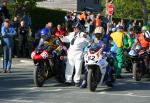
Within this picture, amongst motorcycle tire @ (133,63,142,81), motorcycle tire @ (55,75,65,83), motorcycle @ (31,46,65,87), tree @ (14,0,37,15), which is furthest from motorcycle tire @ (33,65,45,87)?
tree @ (14,0,37,15)

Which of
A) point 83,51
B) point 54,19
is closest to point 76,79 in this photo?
point 83,51

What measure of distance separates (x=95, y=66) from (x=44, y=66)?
5.53 feet

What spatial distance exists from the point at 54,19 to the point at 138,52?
24.7 m

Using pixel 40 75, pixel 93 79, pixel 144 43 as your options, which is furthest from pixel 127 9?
pixel 93 79

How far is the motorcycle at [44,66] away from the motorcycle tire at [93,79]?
1565mm

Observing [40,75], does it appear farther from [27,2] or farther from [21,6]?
[27,2]

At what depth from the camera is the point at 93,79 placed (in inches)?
616

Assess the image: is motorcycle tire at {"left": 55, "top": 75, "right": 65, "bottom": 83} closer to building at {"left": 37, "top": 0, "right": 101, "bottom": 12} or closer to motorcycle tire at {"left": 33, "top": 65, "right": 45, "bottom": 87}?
motorcycle tire at {"left": 33, "top": 65, "right": 45, "bottom": 87}

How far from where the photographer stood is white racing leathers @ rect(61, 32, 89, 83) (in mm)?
16734

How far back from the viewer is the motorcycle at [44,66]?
16.4 meters

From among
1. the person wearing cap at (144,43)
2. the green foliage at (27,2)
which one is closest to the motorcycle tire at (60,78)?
the person wearing cap at (144,43)

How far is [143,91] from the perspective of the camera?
16344 mm

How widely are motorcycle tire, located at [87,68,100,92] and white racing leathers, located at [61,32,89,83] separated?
3.26 feet

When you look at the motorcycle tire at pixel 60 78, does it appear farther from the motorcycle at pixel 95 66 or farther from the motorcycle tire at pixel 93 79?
the motorcycle tire at pixel 93 79
